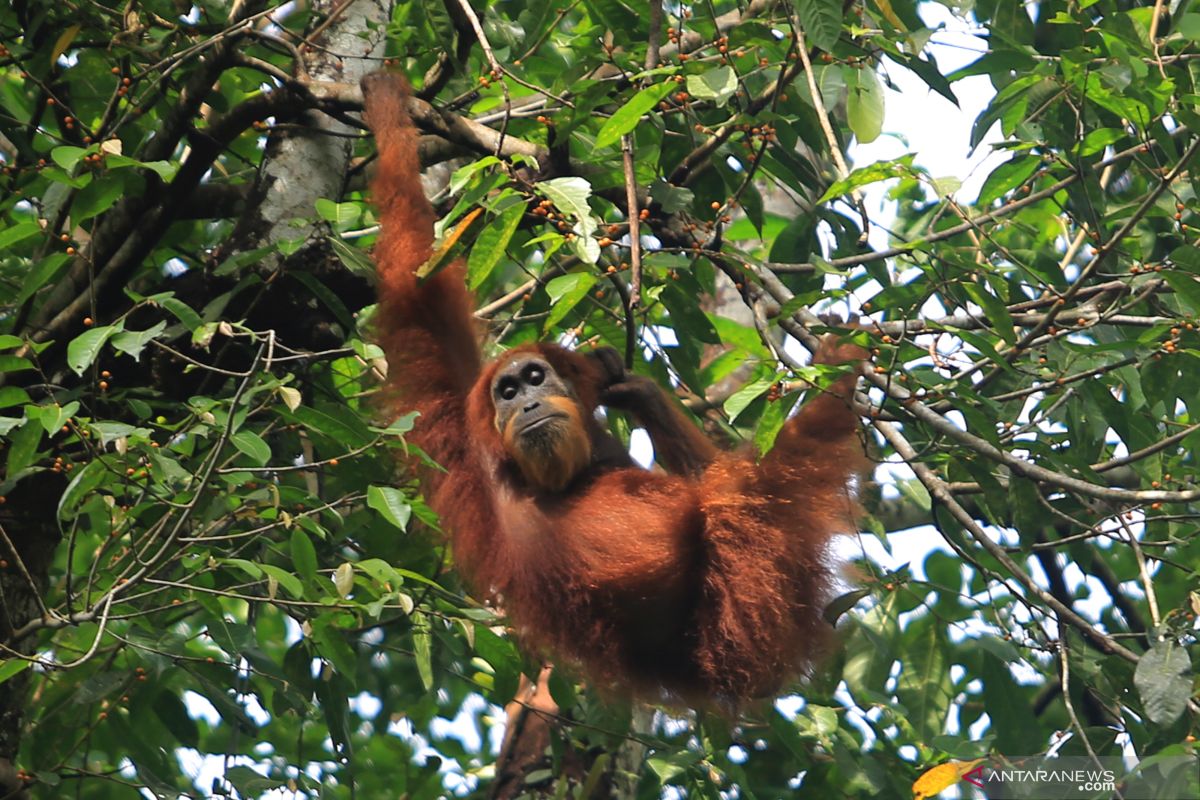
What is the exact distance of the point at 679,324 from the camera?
439cm

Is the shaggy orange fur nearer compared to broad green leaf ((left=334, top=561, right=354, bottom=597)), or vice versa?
broad green leaf ((left=334, top=561, right=354, bottom=597))

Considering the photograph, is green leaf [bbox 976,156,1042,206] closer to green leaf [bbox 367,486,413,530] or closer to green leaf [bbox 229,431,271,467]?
green leaf [bbox 367,486,413,530]

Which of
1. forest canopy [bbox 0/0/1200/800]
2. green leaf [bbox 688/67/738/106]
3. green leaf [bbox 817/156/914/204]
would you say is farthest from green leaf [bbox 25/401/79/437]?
green leaf [bbox 817/156/914/204]

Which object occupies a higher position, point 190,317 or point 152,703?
point 190,317

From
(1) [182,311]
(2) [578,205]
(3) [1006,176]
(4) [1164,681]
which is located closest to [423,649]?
(1) [182,311]

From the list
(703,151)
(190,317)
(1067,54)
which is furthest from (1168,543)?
(190,317)

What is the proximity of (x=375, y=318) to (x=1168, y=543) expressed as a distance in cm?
→ 295

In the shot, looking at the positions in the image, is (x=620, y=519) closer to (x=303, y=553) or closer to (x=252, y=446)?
(x=303, y=553)

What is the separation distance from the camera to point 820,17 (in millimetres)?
3365

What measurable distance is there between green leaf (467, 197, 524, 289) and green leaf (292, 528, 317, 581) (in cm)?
91

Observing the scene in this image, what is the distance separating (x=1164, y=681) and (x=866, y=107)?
196 cm

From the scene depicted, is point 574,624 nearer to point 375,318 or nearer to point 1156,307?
point 375,318

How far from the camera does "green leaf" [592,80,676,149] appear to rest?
341cm

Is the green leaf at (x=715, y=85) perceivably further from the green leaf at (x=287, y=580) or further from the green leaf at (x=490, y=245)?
the green leaf at (x=287, y=580)
